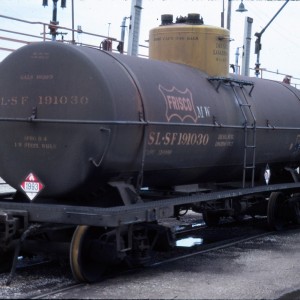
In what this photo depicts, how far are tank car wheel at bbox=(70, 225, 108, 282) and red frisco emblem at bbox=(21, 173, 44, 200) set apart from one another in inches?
31.7

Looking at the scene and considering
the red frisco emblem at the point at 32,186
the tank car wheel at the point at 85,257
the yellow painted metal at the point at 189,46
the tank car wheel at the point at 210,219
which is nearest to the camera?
the tank car wheel at the point at 85,257

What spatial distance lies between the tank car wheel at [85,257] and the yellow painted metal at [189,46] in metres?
3.38

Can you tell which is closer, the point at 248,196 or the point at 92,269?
the point at 92,269

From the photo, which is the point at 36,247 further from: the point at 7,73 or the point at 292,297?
the point at 292,297

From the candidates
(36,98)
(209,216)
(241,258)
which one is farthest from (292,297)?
(209,216)

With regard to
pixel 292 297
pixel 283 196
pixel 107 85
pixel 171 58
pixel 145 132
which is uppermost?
pixel 171 58

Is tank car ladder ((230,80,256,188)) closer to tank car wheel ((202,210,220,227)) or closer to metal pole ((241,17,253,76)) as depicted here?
tank car wheel ((202,210,220,227))

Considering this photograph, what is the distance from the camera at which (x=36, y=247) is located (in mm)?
7961

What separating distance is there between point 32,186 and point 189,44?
11.7ft

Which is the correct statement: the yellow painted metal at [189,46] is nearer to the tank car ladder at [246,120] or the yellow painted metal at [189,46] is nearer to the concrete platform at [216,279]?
the tank car ladder at [246,120]

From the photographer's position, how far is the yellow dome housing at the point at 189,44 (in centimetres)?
1007

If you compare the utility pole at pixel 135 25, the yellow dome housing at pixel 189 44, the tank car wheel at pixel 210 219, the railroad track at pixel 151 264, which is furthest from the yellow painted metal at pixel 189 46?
the utility pole at pixel 135 25

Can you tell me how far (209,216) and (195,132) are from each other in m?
3.96

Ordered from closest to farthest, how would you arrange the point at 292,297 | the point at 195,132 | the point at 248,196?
the point at 292,297, the point at 195,132, the point at 248,196
